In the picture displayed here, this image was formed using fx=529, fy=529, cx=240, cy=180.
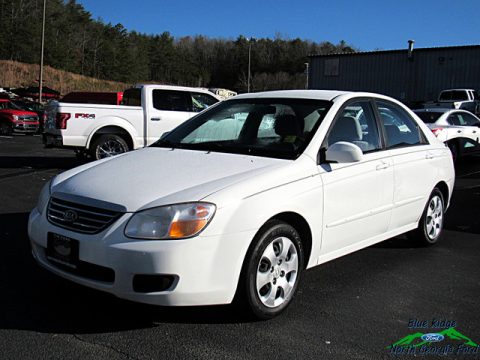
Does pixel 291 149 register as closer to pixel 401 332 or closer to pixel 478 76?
pixel 401 332

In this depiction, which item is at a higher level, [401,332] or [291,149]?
[291,149]

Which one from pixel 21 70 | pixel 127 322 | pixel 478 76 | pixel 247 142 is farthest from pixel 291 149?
pixel 21 70

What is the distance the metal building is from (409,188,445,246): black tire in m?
32.5

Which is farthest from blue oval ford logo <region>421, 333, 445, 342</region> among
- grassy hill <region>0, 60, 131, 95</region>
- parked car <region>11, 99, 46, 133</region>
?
A: grassy hill <region>0, 60, 131, 95</region>

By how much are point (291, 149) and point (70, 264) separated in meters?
1.81

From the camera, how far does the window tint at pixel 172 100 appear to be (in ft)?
→ 38.0

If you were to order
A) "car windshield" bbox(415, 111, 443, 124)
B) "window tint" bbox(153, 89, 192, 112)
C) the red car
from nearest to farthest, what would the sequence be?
"window tint" bbox(153, 89, 192, 112) → "car windshield" bbox(415, 111, 443, 124) → the red car

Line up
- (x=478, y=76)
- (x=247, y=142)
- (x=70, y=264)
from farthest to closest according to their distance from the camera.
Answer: (x=478, y=76), (x=247, y=142), (x=70, y=264)

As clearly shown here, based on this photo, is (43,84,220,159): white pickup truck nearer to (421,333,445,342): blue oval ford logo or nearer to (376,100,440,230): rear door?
(376,100,440,230): rear door

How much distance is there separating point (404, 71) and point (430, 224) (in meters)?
37.6

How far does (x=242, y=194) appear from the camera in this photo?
3.35m

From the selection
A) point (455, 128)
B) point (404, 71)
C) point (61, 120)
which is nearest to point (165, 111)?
point (61, 120)

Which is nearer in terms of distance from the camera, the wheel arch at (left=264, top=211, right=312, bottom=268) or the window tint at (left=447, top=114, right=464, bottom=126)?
the wheel arch at (left=264, top=211, right=312, bottom=268)

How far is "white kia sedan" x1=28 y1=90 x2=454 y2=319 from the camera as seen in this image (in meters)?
3.17
